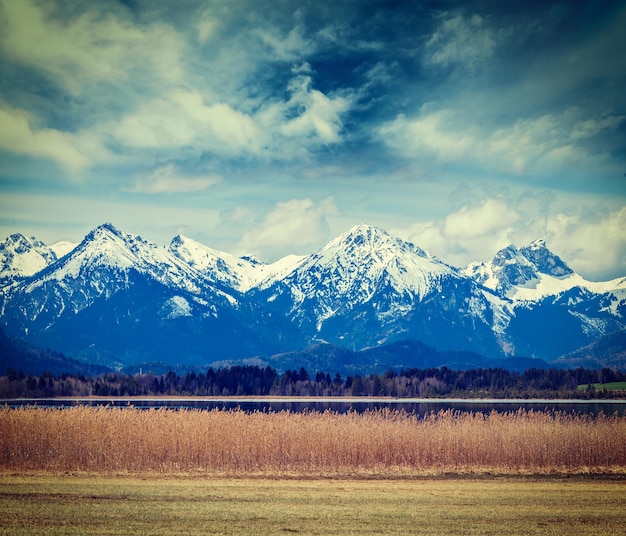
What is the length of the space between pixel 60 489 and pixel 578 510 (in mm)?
23837

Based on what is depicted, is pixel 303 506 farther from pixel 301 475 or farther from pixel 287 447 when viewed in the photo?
pixel 287 447

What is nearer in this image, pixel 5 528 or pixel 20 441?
pixel 5 528

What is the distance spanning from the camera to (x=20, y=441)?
5053 centimetres

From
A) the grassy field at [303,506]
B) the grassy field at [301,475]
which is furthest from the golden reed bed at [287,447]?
the grassy field at [303,506]

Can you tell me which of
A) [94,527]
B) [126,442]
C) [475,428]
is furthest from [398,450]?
[94,527]

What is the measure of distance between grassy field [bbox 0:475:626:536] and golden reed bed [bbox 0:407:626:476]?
14.9 ft

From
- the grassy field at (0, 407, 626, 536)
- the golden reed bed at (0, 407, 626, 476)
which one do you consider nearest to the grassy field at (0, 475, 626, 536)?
the grassy field at (0, 407, 626, 536)

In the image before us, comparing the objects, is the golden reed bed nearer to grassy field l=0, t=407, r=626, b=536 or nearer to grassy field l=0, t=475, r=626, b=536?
grassy field l=0, t=407, r=626, b=536

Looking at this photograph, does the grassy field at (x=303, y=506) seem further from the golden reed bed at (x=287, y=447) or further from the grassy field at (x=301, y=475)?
the golden reed bed at (x=287, y=447)

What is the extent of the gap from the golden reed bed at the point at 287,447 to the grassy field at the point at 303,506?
14.9ft

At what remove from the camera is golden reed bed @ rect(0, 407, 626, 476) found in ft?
165

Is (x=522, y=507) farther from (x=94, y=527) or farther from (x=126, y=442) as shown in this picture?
(x=126, y=442)

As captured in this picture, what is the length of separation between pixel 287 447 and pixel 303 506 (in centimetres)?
A: 1692

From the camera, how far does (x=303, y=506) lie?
36031mm
